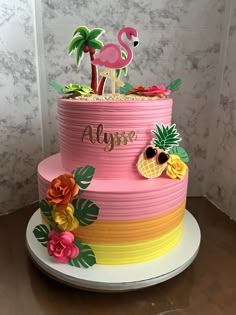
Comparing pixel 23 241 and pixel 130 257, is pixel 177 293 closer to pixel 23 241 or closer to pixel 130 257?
pixel 130 257

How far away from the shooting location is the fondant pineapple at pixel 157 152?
71cm

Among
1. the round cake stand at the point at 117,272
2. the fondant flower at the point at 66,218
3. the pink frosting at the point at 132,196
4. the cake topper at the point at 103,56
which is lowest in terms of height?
the round cake stand at the point at 117,272

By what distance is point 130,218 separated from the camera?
0.68 meters

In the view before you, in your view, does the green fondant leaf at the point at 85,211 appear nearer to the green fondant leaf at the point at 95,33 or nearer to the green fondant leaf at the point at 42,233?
the green fondant leaf at the point at 42,233

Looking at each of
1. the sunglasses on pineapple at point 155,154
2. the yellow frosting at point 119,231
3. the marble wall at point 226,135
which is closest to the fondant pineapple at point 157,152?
the sunglasses on pineapple at point 155,154

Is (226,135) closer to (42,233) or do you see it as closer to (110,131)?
(110,131)

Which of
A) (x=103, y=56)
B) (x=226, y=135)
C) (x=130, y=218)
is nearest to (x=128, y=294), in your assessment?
(x=130, y=218)

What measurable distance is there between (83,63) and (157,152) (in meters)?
0.54

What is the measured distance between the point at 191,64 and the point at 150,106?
0.50m

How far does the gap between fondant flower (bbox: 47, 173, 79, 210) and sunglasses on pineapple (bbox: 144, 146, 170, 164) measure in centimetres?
18

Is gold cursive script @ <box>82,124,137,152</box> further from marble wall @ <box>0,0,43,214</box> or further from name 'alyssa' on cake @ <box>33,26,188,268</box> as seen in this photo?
marble wall @ <box>0,0,43,214</box>

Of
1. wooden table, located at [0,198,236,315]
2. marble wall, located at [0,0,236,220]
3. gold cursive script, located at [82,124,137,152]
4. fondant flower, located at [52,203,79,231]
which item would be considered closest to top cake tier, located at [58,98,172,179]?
gold cursive script, located at [82,124,137,152]

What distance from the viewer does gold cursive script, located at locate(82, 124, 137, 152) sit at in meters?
0.69

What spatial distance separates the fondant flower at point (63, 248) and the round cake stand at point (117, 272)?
0.07ft
